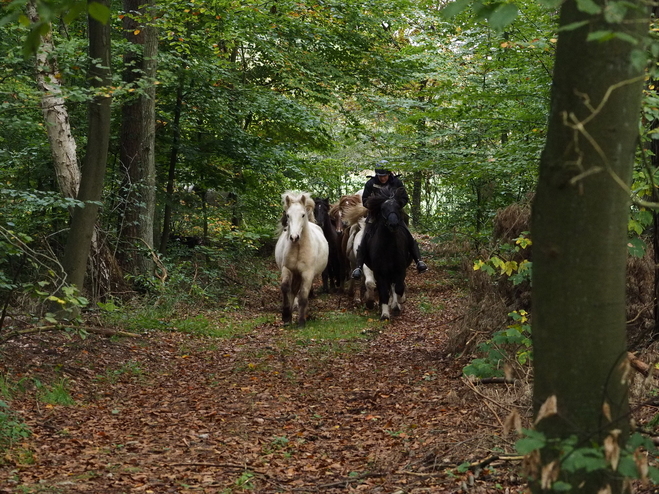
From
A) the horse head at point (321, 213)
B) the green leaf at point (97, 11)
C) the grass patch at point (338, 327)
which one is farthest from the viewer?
the horse head at point (321, 213)

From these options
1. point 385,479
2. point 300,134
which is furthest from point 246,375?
point 300,134

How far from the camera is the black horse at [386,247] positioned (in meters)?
12.6

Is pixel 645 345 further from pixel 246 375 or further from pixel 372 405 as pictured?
pixel 246 375

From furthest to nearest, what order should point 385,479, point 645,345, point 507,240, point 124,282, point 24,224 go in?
point 124,282, point 24,224, point 507,240, point 645,345, point 385,479

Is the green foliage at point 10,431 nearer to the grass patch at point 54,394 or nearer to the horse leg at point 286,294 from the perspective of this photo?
the grass patch at point 54,394

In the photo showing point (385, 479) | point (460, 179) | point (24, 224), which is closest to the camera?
point (385, 479)

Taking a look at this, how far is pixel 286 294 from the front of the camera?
1252 cm

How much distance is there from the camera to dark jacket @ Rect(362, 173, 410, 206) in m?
12.8

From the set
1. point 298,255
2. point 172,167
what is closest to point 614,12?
point 298,255

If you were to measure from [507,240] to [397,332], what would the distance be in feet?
12.3

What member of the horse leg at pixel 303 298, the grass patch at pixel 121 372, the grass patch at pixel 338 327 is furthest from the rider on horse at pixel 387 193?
the grass patch at pixel 121 372

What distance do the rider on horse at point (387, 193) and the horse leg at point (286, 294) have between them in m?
1.51

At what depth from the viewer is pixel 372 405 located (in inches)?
290

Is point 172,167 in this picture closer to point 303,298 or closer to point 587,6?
point 303,298
